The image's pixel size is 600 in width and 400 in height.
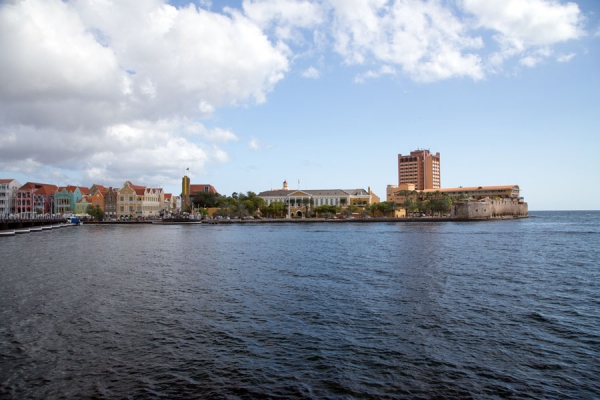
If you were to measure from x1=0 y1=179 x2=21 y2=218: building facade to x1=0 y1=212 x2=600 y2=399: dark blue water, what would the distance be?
116082mm

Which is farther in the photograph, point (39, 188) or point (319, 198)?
point (319, 198)

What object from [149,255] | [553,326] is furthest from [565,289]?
[149,255]

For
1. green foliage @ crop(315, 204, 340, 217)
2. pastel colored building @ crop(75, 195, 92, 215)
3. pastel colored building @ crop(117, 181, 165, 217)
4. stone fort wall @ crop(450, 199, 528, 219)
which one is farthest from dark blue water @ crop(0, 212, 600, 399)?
stone fort wall @ crop(450, 199, 528, 219)

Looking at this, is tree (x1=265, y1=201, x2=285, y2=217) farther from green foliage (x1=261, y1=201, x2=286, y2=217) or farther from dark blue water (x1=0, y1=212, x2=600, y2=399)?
dark blue water (x1=0, y1=212, x2=600, y2=399)

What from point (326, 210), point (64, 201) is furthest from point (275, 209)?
point (64, 201)

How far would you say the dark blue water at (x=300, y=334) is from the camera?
1166 centimetres

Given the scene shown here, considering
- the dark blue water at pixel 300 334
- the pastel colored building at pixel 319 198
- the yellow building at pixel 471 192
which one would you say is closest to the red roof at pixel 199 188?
the pastel colored building at pixel 319 198

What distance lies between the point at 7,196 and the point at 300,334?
459 ft

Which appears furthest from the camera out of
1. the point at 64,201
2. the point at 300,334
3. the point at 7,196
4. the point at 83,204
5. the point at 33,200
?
the point at 64,201

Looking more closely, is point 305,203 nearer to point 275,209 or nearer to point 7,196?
point 275,209

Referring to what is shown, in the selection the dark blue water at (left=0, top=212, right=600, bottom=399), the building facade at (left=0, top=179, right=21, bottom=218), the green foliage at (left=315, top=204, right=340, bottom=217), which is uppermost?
the building facade at (left=0, top=179, right=21, bottom=218)

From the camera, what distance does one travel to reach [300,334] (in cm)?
1584

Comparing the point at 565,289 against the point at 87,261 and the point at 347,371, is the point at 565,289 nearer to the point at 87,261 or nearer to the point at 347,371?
the point at 347,371

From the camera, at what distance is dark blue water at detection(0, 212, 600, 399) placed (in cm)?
1166
